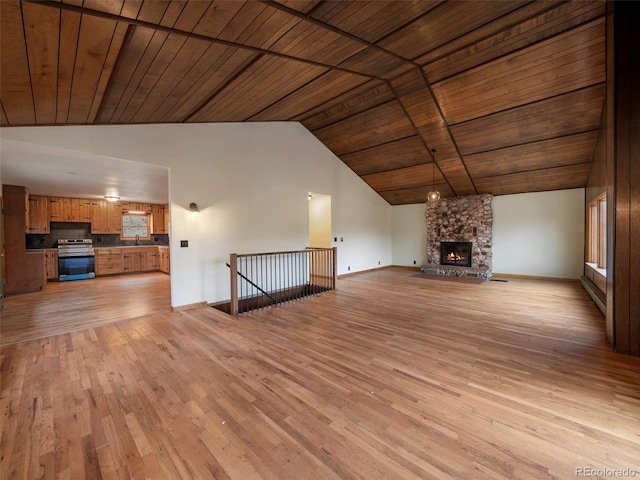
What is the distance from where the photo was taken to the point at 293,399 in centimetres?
215

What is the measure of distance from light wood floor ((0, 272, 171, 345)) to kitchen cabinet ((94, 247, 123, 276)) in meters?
0.92

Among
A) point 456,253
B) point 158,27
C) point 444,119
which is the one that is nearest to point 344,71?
point 158,27

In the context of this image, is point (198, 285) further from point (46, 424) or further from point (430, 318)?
point (430, 318)

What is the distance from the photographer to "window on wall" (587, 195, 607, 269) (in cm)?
512

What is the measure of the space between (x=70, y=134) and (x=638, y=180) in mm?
6738

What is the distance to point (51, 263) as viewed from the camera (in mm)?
7129

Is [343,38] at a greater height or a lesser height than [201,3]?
greater

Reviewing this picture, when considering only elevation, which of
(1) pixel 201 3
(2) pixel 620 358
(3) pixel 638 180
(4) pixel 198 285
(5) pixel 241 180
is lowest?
(2) pixel 620 358

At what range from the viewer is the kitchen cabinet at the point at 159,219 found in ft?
30.3

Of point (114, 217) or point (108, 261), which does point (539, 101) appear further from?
point (108, 261)

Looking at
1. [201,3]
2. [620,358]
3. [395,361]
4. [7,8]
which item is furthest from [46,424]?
[620,358]

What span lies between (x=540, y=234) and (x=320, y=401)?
328 inches
